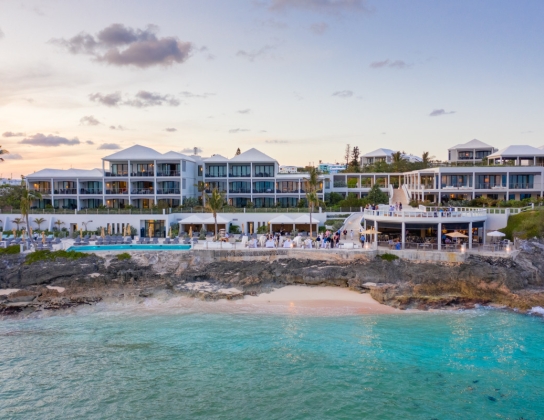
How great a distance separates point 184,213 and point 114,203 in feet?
38.6

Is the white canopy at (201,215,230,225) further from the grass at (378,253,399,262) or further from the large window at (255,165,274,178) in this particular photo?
the grass at (378,253,399,262)

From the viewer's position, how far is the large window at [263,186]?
54062mm

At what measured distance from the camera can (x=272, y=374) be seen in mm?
19016

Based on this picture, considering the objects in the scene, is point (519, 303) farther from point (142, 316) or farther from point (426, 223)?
point (142, 316)

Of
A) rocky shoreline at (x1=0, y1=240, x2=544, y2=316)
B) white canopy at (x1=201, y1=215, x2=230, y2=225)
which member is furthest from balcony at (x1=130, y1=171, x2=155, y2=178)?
rocky shoreline at (x1=0, y1=240, x2=544, y2=316)

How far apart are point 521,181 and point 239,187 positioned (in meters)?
33.1

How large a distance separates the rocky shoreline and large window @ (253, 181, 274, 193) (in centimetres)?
2175

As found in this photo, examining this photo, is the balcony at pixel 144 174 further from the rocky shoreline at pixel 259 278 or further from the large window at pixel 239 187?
the rocky shoreline at pixel 259 278

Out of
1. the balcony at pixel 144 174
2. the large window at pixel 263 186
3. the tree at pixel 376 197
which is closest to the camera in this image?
the tree at pixel 376 197

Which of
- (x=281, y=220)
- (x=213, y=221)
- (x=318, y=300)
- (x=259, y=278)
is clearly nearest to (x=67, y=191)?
(x=213, y=221)

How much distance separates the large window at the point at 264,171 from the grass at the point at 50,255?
85.6 ft

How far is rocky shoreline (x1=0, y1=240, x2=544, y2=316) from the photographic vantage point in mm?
27750

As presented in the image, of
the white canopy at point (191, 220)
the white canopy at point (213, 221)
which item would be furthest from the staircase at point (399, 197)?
the white canopy at point (191, 220)

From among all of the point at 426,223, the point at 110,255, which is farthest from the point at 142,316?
the point at 426,223
